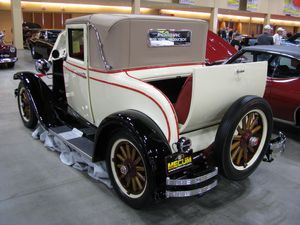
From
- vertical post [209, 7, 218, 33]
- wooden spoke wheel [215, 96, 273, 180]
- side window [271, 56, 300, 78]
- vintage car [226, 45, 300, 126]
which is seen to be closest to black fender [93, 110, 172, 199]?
wooden spoke wheel [215, 96, 273, 180]

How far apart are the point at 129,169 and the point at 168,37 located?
163cm

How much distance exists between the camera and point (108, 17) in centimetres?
336

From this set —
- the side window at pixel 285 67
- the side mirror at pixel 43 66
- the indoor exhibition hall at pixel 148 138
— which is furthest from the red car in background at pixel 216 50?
the side mirror at pixel 43 66

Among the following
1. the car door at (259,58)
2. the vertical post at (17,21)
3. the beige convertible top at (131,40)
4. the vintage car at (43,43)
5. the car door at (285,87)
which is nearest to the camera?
the beige convertible top at (131,40)

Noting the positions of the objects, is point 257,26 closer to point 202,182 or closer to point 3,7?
point 3,7

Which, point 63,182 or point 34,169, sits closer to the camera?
point 63,182

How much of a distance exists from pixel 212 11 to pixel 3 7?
14513mm

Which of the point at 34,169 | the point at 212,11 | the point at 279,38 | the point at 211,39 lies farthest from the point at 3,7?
the point at 34,169

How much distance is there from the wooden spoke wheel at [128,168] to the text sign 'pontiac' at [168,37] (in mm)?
1235

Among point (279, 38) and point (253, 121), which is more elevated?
point (279, 38)

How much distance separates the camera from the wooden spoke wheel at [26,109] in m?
4.87

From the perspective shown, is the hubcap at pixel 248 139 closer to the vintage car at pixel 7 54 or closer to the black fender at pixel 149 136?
the black fender at pixel 149 136

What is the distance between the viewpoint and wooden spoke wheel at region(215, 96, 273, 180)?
280 centimetres

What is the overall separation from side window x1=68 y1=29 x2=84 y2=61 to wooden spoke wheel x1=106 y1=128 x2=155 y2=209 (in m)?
1.29
